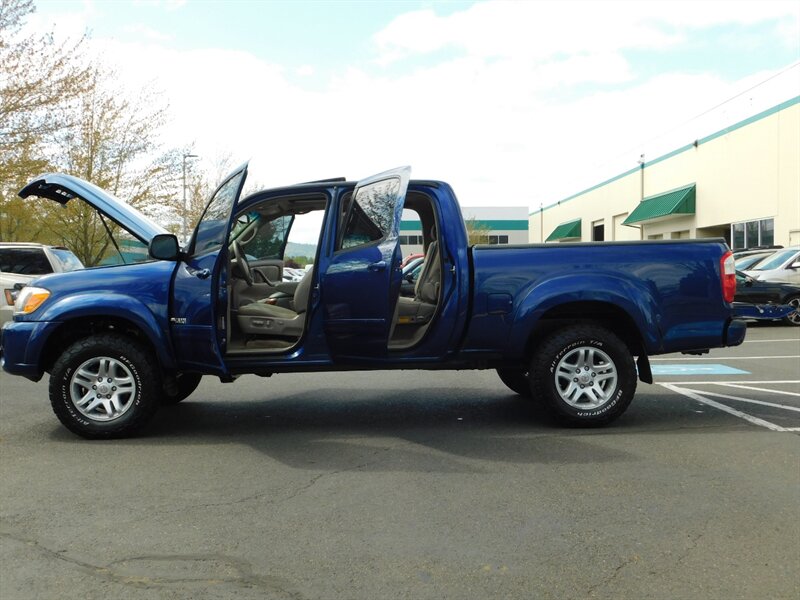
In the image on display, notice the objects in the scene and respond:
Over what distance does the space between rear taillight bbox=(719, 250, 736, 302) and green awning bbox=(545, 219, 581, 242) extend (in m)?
48.6

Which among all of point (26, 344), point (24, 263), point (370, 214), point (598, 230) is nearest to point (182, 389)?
point (26, 344)

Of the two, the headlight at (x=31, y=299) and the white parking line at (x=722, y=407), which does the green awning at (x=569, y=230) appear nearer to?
the white parking line at (x=722, y=407)

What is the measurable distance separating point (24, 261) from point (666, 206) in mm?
29465

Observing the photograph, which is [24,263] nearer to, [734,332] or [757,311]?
[734,332]

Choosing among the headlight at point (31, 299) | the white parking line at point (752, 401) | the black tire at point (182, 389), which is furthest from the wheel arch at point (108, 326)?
the white parking line at point (752, 401)

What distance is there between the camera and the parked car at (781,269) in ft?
52.0

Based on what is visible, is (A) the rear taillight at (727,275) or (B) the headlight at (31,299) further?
(A) the rear taillight at (727,275)

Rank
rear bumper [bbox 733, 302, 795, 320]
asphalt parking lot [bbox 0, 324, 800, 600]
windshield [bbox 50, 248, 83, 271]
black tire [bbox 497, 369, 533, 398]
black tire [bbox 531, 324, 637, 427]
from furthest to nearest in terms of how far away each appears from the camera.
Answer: windshield [bbox 50, 248, 83, 271] < black tire [bbox 497, 369, 533, 398] < rear bumper [bbox 733, 302, 795, 320] < black tire [bbox 531, 324, 637, 427] < asphalt parking lot [bbox 0, 324, 800, 600]

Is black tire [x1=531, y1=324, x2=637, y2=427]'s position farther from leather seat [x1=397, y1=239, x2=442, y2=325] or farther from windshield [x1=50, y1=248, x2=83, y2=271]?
windshield [x1=50, y1=248, x2=83, y2=271]

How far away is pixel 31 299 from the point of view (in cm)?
610

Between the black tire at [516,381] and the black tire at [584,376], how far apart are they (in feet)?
4.60

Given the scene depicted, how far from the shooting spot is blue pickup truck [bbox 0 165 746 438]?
5922mm

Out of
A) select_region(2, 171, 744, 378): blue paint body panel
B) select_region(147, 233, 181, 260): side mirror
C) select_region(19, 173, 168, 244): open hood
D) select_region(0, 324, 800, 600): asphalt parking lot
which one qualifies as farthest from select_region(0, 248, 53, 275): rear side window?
select_region(147, 233, 181, 260): side mirror

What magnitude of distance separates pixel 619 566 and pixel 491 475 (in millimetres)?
1532
